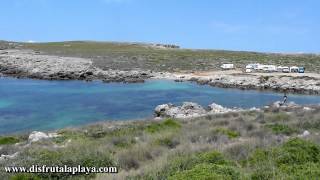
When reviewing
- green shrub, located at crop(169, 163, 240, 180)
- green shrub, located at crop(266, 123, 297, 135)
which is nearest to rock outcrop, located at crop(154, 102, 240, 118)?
green shrub, located at crop(266, 123, 297, 135)

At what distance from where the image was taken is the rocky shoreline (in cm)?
6059

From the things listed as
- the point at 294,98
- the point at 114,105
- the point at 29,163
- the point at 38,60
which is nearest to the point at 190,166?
the point at 29,163

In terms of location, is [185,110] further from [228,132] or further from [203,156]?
[203,156]

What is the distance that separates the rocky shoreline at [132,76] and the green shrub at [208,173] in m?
49.4

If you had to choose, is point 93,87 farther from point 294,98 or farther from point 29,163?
point 29,163

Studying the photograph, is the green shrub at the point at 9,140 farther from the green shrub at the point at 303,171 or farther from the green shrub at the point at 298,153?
the green shrub at the point at 303,171

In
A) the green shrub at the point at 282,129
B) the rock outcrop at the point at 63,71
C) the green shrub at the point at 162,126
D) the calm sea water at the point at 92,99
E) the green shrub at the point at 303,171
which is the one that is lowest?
the calm sea water at the point at 92,99

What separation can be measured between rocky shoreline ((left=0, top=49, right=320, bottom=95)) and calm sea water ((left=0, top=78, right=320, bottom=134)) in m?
3.78

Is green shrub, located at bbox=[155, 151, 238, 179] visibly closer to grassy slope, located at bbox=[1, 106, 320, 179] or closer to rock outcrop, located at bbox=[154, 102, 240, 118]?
grassy slope, located at bbox=[1, 106, 320, 179]

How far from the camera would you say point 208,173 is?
873cm

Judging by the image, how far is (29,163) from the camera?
11.6 metres

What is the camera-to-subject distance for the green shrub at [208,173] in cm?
860

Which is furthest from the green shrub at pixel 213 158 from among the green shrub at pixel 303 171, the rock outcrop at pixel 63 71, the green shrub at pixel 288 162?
the rock outcrop at pixel 63 71

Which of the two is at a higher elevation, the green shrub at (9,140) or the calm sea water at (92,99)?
the green shrub at (9,140)
